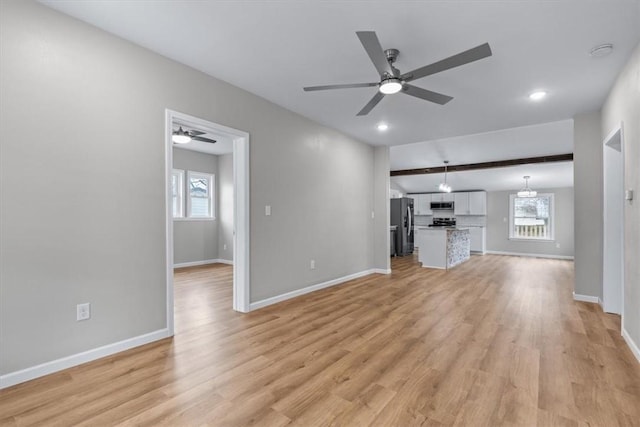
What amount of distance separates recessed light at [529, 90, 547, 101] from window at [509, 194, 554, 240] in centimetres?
688

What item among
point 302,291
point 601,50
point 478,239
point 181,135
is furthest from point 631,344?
point 478,239

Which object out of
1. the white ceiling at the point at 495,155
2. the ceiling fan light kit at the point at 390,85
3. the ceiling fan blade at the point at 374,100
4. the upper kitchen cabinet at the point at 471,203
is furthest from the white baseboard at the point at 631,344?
the upper kitchen cabinet at the point at 471,203

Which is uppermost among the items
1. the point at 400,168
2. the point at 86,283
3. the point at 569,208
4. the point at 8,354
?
the point at 400,168

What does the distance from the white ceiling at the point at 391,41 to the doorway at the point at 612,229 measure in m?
0.77

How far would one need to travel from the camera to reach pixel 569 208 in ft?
28.4

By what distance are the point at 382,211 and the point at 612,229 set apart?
3.36 meters

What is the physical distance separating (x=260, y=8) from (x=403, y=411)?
2.83 m

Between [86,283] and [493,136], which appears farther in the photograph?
[493,136]

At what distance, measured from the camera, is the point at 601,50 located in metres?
2.57

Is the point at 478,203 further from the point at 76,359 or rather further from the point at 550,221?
the point at 76,359

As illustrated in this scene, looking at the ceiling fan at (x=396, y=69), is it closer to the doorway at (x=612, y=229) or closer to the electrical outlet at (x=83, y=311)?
the doorway at (x=612, y=229)

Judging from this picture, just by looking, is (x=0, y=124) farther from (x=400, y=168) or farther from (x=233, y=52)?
(x=400, y=168)

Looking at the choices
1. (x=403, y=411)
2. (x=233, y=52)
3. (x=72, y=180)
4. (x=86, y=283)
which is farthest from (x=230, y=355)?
(x=233, y=52)

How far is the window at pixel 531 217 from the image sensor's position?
29.6 ft
